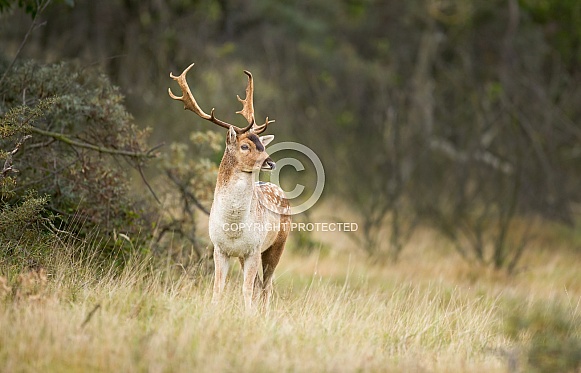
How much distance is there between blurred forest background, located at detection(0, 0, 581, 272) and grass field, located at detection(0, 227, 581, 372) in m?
1.25

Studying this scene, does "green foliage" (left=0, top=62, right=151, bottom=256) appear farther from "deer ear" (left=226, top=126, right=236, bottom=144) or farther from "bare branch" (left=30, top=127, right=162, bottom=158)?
"deer ear" (left=226, top=126, right=236, bottom=144)

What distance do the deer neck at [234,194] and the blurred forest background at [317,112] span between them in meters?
1.54

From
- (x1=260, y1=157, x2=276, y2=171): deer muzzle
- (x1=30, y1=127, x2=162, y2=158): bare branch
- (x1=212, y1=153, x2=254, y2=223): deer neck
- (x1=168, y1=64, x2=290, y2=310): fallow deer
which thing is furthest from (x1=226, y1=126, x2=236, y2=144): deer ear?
(x1=30, y1=127, x2=162, y2=158): bare branch

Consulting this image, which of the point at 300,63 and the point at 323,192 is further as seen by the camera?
the point at 300,63

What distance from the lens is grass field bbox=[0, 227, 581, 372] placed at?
236 inches

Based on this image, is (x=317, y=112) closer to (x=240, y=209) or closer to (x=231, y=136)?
(x=231, y=136)

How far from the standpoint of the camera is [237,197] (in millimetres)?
7871

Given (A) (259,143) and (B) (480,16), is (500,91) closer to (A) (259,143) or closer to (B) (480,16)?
(B) (480,16)

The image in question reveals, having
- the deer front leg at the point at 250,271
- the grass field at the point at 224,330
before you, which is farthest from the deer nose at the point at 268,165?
the grass field at the point at 224,330

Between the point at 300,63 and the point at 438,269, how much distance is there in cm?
1186

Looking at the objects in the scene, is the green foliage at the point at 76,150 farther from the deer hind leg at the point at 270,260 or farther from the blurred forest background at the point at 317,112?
the deer hind leg at the point at 270,260

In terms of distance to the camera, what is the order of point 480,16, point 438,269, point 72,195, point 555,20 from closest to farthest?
point 72,195 → point 438,269 → point 555,20 → point 480,16

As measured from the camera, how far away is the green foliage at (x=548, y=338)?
252 inches

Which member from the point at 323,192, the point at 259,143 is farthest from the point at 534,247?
the point at 259,143
